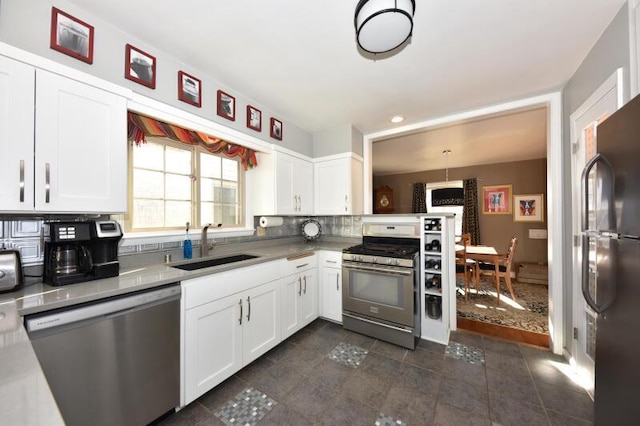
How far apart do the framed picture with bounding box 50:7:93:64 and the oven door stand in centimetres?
253

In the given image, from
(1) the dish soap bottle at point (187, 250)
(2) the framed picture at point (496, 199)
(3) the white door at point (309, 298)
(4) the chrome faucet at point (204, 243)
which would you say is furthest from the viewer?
(2) the framed picture at point (496, 199)

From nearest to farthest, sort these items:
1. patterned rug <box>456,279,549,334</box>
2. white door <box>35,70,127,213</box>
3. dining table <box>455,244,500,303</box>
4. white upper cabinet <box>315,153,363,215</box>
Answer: white door <box>35,70,127,213</box>, patterned rug <box>456,279,549,334</box>, white upper cabinet <box>315,153,363,215</box>, dining table <box>455,244,500,303</box>

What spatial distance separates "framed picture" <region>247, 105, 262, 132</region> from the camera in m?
2.36

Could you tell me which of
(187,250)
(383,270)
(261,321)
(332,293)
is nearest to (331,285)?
(332,293)

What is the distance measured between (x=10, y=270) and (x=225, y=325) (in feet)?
3.76

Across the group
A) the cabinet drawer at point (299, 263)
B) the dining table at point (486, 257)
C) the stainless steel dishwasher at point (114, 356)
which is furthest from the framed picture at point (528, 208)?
the stainless steel dishwasher at point (114, 356)

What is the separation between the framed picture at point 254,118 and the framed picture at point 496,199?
528 centimetres

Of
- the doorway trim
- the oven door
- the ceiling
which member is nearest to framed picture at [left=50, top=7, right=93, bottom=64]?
the ceiling

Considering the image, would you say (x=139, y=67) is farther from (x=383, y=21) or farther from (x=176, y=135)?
(x=383, y=21)

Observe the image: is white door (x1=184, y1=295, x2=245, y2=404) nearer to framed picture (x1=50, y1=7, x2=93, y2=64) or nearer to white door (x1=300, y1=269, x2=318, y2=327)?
white door (x1=300, y1=269, x2=318, y2=327)

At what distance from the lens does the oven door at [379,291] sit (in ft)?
7.58

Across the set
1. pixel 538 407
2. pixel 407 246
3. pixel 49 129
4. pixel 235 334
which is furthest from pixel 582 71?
pixel 49 129

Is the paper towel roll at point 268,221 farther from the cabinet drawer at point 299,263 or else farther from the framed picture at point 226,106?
the framed picture at point 226,106

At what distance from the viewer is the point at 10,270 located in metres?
1.16
